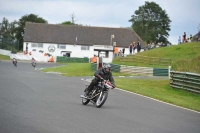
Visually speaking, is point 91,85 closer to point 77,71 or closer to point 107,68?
point 107,68

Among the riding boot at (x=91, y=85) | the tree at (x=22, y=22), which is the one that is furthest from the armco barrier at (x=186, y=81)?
the tree at (x=22, y=22)

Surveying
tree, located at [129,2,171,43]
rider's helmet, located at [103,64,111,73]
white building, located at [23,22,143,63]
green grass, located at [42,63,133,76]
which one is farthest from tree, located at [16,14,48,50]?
rider's helmet, located at [103,64,111,73]

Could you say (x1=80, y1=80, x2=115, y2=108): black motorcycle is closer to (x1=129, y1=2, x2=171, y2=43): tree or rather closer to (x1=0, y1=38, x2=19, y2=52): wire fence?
(x1=0, y1=38, x2=19, y2=52): wire fence

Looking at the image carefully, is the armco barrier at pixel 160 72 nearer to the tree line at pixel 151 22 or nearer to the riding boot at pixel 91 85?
the riding boot at pixel 91 85

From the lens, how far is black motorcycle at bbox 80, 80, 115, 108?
1591 centimetres

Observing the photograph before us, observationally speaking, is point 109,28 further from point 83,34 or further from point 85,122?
point 85,122

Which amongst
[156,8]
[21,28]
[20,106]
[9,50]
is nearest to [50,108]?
[20,106]

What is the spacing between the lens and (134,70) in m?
44.2

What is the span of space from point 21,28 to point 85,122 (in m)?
115

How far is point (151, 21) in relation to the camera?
110500 mm

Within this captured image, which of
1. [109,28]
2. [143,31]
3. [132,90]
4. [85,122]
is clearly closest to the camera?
[85,122]

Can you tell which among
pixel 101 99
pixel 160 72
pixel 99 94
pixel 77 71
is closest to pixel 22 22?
pixel 77 71

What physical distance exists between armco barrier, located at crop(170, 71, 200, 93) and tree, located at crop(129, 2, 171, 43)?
Result: 79.8m

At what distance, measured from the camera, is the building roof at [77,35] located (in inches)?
3944
